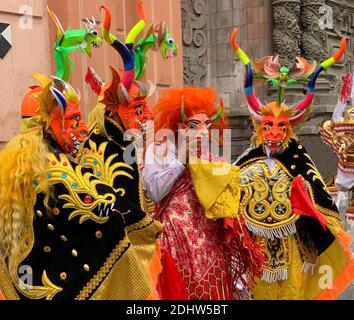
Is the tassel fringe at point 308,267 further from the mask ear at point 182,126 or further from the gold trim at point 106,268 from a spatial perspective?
the gold trim at point 106,268

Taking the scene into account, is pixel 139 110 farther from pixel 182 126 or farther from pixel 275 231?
pixel 275 231

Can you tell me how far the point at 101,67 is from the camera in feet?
19.3

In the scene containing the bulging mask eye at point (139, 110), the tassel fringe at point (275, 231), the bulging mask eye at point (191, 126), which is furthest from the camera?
the tassel fringe at point (275, 231)

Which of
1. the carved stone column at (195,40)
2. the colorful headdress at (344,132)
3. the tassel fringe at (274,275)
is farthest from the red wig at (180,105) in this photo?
the carved stone column at (195,40)

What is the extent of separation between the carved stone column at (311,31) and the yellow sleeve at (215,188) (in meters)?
6.87

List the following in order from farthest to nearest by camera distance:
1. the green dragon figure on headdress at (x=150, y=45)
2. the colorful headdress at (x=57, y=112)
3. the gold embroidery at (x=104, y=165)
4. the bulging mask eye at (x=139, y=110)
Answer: the green dragon figure on headdress at (x=150, y=45)
the bulging mask eye at (x=139, y=110)
the gold embroidery at (x=104, y=165)
the colorful headdress at (x=57, y=112)

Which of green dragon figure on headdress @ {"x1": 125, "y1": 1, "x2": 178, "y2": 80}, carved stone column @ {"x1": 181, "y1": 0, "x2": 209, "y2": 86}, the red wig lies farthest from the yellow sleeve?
carved stone column @ {"x1": 181, "y1": 0, "x2": 209, "y2": 86}

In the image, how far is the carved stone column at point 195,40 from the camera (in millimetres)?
8500

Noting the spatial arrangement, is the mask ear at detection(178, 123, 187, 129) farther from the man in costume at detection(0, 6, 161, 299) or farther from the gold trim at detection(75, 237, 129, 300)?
the gold trim at detection(75, 237, 129, 300)

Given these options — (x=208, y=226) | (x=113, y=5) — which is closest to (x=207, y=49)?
(x=113, y=5)

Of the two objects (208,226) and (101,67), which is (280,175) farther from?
(101,67)

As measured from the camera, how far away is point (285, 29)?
31.0 feet

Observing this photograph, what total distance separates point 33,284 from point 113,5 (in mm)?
4418

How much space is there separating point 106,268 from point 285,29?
7.81 m
